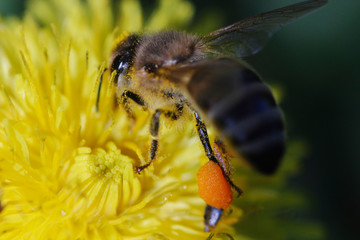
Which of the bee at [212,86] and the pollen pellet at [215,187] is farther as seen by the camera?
the pollen pellet at [215,187]

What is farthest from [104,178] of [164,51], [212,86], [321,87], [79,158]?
[321,87]

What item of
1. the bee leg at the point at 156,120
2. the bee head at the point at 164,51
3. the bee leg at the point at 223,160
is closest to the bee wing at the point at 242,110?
the bee head at the point at 164,51

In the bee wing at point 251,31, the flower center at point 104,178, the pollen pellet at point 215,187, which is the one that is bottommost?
the flower center at point 104,178

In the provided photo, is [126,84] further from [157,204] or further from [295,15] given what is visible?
[295,15]

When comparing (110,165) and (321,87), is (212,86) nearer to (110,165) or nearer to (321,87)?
(110,165)

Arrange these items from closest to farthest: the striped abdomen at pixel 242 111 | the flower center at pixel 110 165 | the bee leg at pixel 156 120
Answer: the striped abdomen at pixel 242 111 → the bee leg at pixel 156 120 → the flower center at pixel 110 165

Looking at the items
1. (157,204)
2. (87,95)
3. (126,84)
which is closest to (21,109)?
(87,95)

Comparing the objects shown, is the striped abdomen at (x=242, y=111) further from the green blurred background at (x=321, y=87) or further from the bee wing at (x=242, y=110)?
the green blurred background at (x=321, y=87)
